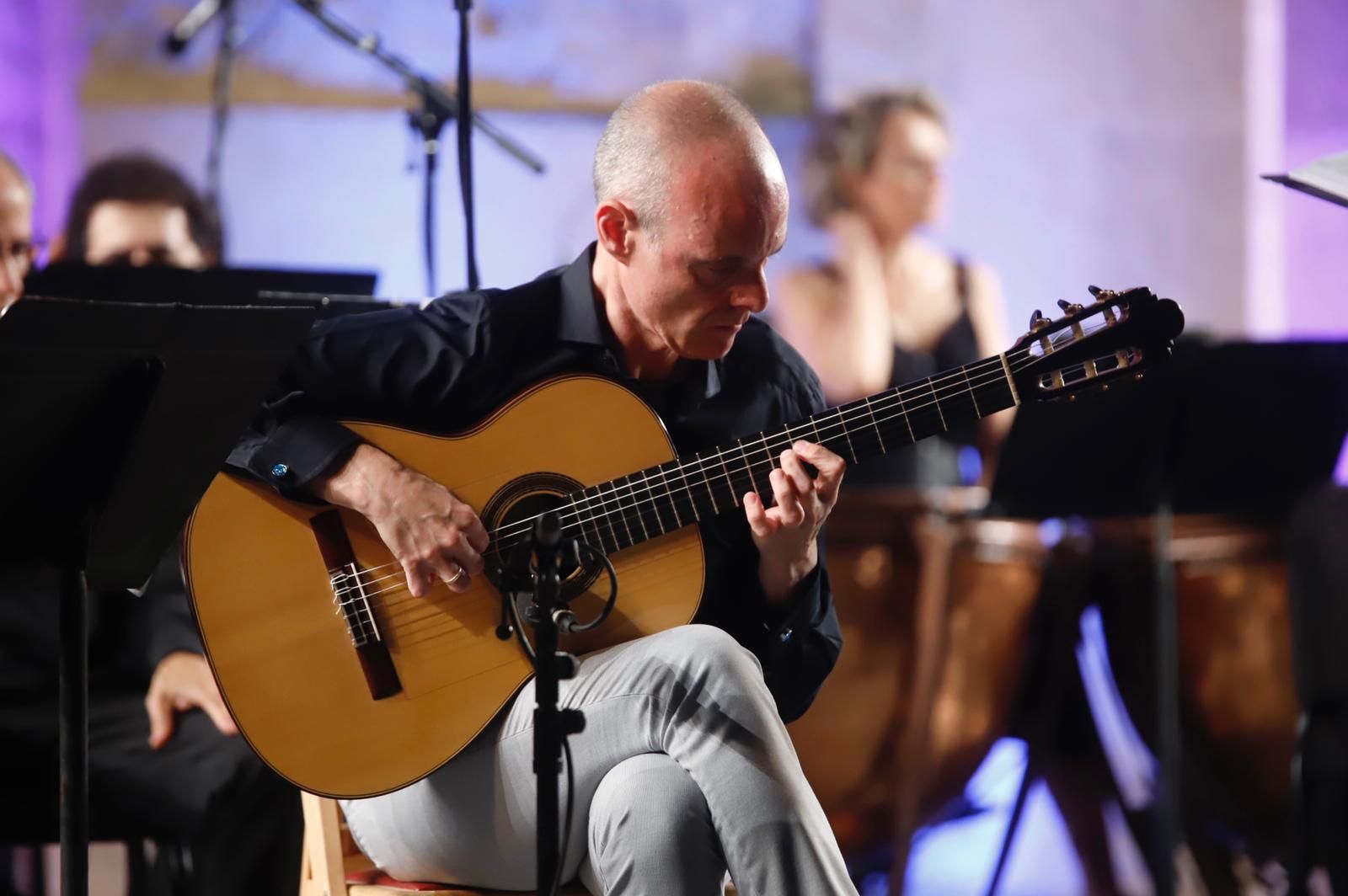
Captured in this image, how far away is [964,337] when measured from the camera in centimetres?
399

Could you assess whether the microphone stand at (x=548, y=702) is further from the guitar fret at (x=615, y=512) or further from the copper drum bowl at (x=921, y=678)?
the copper drum bowl at (x=921, y=678)

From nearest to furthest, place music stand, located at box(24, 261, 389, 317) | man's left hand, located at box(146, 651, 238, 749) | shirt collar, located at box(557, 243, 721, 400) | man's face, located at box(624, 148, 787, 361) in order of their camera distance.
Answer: man's face, located at box(624, 148, 787, 361), shirt collar, located at box(557, 243, 721, 400), music stand, located at box(24, 261, 389, 317), man's left hand, located at box(146, 651, 238, 749)

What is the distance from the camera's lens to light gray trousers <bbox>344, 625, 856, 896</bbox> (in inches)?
55.5

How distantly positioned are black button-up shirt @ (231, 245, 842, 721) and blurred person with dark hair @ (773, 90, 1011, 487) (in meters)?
2.15

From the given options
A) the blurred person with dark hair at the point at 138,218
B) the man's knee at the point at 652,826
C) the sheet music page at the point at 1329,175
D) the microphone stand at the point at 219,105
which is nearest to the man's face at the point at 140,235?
the blurred person with dark hair at the point at 138,218

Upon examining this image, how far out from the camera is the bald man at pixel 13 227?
2326 millimetres

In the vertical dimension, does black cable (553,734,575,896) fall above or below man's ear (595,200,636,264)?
below

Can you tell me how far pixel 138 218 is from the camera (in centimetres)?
313

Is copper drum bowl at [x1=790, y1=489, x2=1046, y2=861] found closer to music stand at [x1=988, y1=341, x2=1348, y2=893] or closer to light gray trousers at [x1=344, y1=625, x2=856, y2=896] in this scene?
music stand at [x1=988, y1=341, x2=1348, y2=893]

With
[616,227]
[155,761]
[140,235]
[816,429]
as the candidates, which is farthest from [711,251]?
[140,235]

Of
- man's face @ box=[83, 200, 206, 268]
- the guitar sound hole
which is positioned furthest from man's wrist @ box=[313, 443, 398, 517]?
man's face @ box=[83, 200, 206, 268]

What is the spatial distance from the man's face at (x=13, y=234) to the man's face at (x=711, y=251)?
1.13 m

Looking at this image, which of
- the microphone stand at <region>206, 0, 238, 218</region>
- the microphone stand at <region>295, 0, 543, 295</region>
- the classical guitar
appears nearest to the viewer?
the classical guitar

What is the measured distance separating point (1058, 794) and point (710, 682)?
2432 mm
